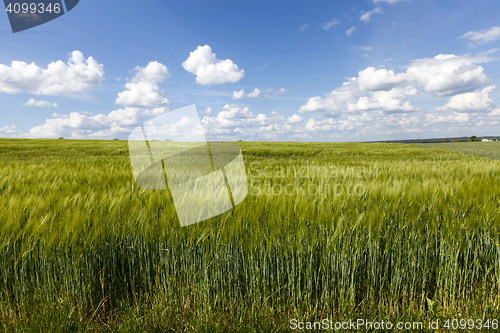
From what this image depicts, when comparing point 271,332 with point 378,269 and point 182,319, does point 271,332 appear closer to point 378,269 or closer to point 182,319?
point 182,319

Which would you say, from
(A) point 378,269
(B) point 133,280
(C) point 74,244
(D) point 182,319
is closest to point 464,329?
(A) point 378,269

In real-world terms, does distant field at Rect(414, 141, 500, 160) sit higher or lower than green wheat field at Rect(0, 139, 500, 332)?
higher

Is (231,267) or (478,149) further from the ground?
(478,149)

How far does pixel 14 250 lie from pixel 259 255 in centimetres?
154

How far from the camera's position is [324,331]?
140 centimetres

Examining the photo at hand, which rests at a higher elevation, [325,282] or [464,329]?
[325,282]

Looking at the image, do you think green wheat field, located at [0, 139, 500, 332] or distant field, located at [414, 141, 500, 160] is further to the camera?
distant field, located at [414, 141, 500, 160]

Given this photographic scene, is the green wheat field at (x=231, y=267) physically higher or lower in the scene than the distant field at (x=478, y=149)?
lower

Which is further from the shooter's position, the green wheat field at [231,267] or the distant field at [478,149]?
the distant field at [478,149]

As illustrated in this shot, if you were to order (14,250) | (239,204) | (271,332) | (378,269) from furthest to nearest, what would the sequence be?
(239,204)
(378,269)
(14,250)
(271,332)

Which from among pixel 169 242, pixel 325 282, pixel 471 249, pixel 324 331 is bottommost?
pixel 324 331

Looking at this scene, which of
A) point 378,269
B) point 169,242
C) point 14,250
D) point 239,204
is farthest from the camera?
point 239,204

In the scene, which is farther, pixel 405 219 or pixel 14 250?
pixel 405 219

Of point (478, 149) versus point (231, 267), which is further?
point (478, 149)
